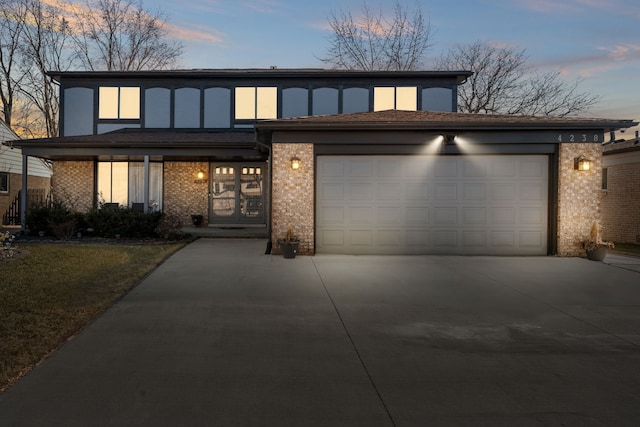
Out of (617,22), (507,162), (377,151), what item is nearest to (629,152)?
(617,22)

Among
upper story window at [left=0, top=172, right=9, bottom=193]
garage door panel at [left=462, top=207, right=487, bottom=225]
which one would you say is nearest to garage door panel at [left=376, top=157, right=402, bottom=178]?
garage door panel at [left=462, top=207, right=487, bottom=225]

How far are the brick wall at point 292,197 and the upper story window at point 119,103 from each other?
10.4m

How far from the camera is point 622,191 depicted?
1678 centimetres

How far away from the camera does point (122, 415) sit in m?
3.11

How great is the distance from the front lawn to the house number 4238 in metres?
10.2

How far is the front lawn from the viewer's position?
450 cm

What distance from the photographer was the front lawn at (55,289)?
4496 mm

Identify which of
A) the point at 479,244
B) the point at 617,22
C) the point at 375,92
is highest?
the point at 617,22

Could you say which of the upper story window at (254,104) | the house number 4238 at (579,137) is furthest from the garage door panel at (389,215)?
the upper story window at (254,104)

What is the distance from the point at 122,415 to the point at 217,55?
27.0 metres

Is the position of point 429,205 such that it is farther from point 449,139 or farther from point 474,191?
point 449,139

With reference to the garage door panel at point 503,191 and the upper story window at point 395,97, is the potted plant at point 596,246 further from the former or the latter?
the upper story window at point 395,97

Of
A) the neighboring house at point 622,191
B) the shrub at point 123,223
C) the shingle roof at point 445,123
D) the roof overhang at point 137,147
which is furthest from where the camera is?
the neighboring house at point 622,191

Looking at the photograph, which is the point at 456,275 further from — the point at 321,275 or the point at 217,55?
the point at 217,55
